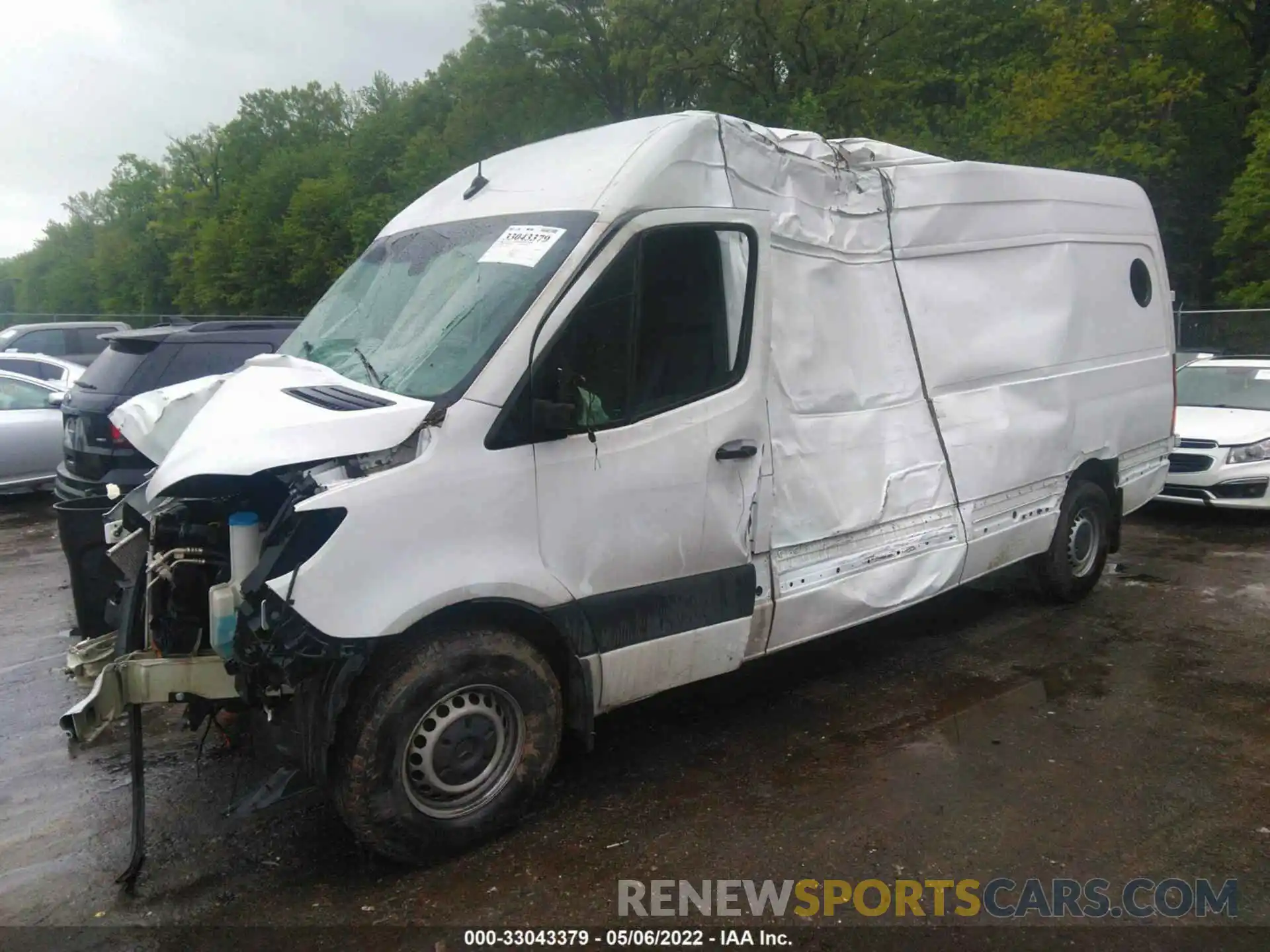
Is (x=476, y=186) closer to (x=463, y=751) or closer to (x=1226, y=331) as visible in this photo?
(x=463, y=751)

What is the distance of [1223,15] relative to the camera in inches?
1046

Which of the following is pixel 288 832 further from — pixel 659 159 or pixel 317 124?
pixel 317 124

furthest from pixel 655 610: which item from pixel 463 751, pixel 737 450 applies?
Answer: pixel 463 751

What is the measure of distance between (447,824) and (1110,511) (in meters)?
5.23

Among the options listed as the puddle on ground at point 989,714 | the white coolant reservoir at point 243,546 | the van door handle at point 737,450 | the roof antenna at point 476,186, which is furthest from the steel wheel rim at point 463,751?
the roof antenna at point 476,186

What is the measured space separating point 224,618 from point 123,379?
17.7 feet

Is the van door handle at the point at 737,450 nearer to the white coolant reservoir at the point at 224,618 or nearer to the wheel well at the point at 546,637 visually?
the wheel well at the point at 546,637

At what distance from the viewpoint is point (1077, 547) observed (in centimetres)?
662

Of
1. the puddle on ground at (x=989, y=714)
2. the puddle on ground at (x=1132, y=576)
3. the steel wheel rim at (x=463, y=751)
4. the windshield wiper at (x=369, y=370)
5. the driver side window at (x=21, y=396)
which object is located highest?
the windshield wiper at (x=369, y=370)

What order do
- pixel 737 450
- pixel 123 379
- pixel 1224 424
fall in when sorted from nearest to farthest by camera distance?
pixel 737 450
pixel 123 379
pixel 1224 424

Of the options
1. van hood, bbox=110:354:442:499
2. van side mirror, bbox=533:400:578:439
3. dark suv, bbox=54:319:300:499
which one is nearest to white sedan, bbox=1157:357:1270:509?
van side mirror, bbox=533:400:578:439

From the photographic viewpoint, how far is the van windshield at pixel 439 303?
3.67 m

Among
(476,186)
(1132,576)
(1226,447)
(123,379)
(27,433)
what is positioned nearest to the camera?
(476,186)

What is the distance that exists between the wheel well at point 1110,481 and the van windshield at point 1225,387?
13.7 ft
